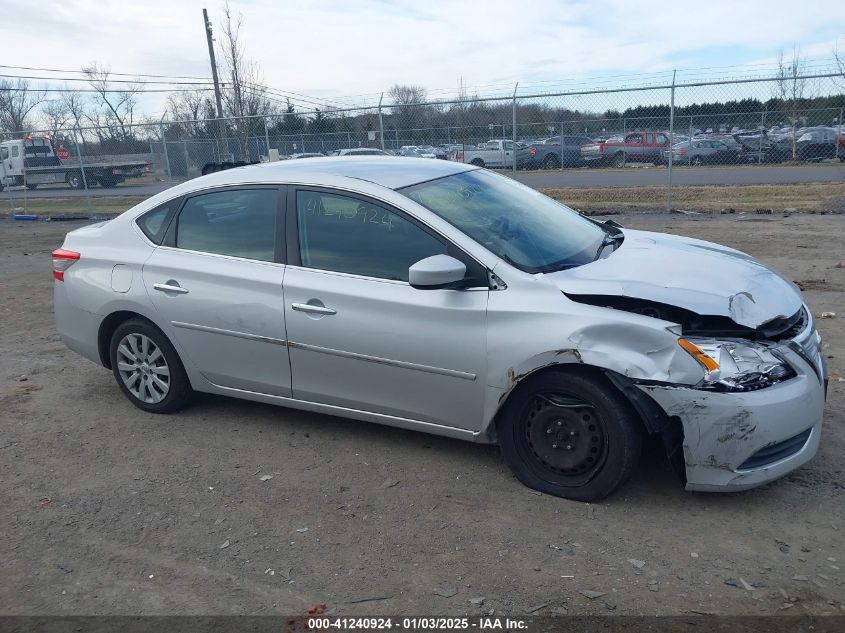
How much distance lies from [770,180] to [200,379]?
18070mm

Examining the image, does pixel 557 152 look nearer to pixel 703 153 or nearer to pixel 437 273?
pixel 703 153

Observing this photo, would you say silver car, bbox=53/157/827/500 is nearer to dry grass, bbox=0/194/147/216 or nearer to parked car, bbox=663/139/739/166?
dry grass, bbox=0/194/147/216

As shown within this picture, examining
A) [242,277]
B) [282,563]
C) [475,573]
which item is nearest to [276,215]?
[242,277]

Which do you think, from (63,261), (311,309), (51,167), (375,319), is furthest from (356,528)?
(51,167)

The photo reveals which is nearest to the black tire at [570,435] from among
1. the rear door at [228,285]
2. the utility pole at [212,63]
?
the rear door at [228,285]

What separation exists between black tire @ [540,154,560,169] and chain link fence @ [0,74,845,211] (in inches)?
1.1

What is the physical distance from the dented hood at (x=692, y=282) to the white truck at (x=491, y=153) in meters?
12.6

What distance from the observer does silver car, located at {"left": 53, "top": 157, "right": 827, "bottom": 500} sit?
3436 mm

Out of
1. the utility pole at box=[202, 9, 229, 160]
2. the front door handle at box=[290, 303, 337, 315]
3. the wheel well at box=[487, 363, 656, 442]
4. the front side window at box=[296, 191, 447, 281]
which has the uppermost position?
the utility pole at box=[202, 9, 229, 160]

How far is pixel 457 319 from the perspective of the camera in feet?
12.5

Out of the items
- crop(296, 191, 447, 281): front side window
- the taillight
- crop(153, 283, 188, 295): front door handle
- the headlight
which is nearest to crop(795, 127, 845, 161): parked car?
the headlight

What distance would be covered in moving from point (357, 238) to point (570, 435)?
5.26 ft

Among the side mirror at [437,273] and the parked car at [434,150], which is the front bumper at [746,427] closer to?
the side mirror at [437,273]

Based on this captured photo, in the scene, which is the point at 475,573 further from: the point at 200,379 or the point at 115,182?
the point at 115,182
